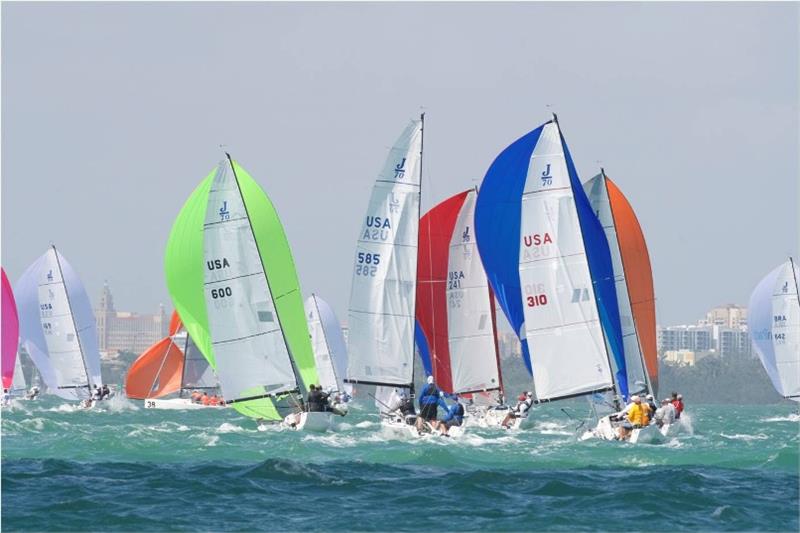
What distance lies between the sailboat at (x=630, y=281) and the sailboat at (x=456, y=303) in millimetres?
3167

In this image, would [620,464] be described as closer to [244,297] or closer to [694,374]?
[244,297]

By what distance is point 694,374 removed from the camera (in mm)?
147125

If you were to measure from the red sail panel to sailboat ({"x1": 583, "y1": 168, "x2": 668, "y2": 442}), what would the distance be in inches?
134

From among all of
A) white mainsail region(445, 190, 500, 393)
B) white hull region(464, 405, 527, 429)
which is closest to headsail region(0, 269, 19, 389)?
white mainsail region(445, 190, 500, 393)

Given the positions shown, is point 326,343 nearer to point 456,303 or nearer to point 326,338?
point 326,338

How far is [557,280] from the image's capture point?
2809cm

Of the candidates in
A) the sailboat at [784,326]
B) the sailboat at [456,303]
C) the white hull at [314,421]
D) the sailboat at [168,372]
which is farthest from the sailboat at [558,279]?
the sailboat at [168,372]

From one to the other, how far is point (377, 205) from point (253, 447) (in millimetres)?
5891

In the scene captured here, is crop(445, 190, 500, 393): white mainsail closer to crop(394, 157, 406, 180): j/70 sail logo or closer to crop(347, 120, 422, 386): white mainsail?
crop(347, 120, 422, 386): white mainsail

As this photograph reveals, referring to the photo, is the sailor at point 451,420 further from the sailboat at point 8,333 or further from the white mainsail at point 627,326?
the sailboat at point 8,333

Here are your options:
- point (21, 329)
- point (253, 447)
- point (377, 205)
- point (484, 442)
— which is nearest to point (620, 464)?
point (484, 442)

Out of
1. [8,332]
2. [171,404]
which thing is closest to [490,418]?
[171,404]

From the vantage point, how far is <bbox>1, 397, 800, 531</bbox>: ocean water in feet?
58.5

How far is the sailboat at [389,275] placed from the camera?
30.0 metres
